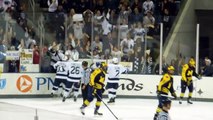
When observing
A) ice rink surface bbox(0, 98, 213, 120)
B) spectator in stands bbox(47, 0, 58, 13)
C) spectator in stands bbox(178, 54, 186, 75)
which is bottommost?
ice rink surface bbox(0, 98, 213, 120)

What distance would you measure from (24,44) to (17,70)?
78 cm

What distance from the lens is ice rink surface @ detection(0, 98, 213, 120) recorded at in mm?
13938

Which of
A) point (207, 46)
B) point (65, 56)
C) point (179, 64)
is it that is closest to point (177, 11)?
point (207, 46)

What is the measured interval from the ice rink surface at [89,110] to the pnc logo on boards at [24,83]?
0.36 meters

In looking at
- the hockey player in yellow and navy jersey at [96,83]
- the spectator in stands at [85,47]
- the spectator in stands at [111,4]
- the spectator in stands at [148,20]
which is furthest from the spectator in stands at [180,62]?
the hockey player in yellow and navy jersey at [96,83]

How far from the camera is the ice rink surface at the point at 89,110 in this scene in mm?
13938

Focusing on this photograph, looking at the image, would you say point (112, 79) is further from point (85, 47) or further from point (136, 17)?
point (136, 17)

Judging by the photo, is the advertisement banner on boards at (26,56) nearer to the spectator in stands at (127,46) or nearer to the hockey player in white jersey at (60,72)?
the hockey player in white jersey at (60,72)

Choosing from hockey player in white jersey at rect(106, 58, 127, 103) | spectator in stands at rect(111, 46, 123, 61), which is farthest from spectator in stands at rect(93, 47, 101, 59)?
hockey player in white jersey at rect(106, 58, 127, 103)

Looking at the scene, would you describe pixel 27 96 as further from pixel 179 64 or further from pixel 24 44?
pixel 179 64

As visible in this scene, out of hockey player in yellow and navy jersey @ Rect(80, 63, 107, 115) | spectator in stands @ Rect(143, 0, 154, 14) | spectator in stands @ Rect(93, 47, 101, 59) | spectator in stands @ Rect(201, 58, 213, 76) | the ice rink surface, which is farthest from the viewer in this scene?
spectator in stands @ Rect(143, 0, 154, 14)

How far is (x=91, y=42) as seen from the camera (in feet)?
62.9

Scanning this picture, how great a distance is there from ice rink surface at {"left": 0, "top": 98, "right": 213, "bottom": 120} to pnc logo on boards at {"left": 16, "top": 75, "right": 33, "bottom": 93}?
36 centimetres

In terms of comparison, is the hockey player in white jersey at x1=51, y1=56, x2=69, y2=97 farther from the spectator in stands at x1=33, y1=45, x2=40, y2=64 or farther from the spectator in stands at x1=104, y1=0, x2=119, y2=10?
the spectator in stands at x1=104, y1=0, x2=119, y2=10
